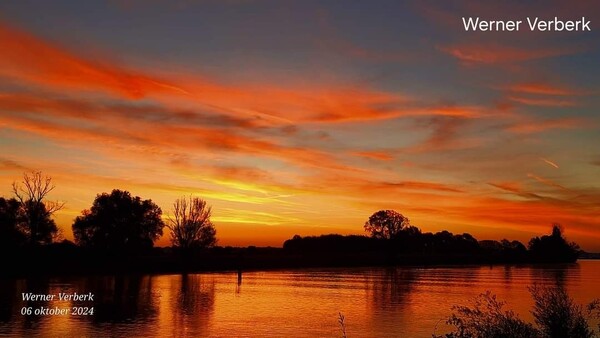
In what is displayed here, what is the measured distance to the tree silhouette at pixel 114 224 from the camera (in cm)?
12369

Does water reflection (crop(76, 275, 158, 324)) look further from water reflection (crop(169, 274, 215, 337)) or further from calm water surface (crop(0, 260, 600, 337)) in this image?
water reflection (crop(169, 274, 215, 337))

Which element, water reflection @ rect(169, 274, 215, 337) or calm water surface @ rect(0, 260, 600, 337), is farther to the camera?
water reflection @ rect(169, 274, 215, 337)

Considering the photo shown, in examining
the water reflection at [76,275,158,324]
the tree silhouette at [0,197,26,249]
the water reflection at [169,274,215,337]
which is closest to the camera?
the water reflection at [169,274,215,337]

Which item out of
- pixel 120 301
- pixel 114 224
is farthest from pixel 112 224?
pixel 120 301

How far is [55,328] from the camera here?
3278 cm

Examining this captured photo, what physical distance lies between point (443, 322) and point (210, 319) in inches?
671

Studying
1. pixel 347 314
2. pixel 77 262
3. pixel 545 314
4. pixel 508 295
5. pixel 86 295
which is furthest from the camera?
pixel 77 262

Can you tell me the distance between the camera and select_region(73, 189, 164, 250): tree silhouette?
124m

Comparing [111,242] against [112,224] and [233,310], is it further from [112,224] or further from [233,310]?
[233,310]

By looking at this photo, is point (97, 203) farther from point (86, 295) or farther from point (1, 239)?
point (86, 295)

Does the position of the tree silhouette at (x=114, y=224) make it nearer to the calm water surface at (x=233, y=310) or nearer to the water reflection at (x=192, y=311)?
the calm water surface at (x=233, y=310)

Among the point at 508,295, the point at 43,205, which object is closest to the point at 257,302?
the point at 508,295

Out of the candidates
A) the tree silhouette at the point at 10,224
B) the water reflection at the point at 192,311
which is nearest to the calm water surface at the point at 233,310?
the water reflection at the point at 192,311

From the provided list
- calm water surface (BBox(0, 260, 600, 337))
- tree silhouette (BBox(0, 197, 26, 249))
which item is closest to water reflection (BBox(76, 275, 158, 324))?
calm water surface (BBox(0, 260, 600, 337))
